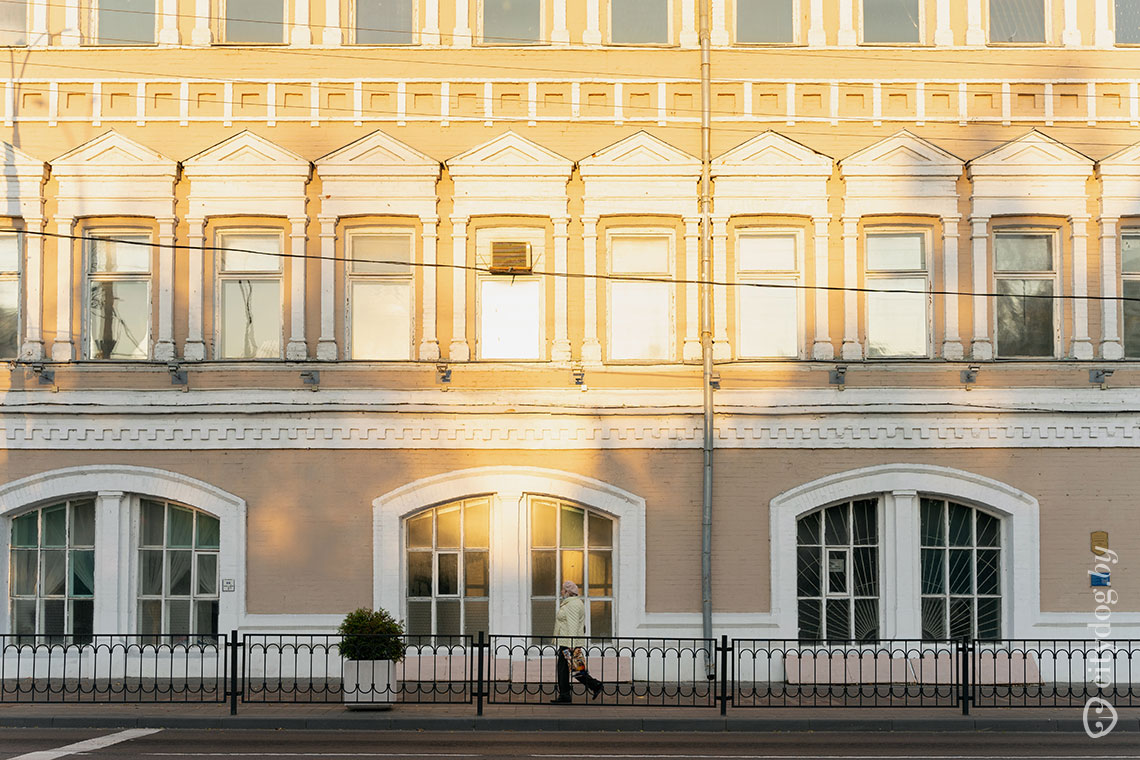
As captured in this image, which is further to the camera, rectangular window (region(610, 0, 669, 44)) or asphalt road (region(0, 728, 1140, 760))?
rectangular window (region(610, 0, 669, 44))

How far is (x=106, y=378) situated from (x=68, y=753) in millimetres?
7971

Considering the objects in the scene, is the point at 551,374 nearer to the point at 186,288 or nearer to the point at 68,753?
the point at 186,288

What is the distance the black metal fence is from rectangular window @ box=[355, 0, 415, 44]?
855 centimetres

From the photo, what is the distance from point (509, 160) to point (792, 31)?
4512 millimetres

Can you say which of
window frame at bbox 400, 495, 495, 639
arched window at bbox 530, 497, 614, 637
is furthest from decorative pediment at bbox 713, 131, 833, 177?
window frame at bbox 400, 495, 495, 639

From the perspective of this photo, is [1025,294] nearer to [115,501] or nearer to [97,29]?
[115,501]

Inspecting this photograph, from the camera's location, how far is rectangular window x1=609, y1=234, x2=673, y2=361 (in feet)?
70.4

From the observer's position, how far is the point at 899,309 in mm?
21500

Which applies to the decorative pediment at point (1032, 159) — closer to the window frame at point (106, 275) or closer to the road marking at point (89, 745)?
the window frame at point (106, 275)

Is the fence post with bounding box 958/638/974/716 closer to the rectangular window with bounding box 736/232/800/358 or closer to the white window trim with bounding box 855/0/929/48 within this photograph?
the rectangular window with bounding box 736/232/800/358

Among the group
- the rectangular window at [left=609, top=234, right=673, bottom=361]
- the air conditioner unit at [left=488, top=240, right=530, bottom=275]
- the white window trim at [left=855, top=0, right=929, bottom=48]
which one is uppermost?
the white window trim at [left=855, top=0, right=929, bottom=48]

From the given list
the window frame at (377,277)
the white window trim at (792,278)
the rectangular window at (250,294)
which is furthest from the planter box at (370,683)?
the white window trim at (792,278)

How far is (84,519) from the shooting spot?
70.7 feet

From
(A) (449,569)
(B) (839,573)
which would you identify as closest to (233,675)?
(A) (449,569)
